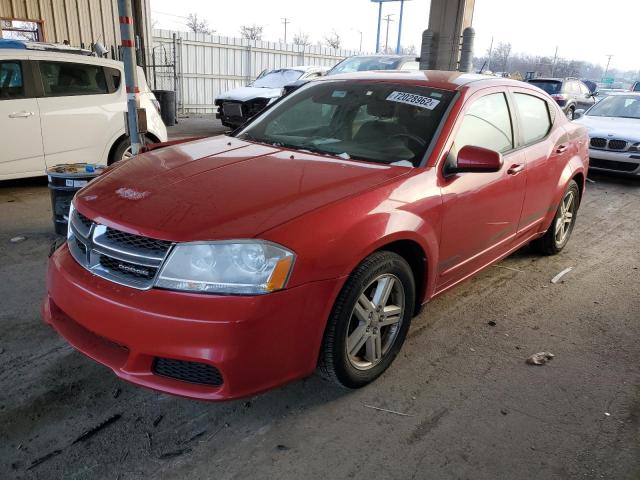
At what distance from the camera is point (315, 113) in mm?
3615

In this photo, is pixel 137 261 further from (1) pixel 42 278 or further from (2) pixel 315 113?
(1) pixel 42 278

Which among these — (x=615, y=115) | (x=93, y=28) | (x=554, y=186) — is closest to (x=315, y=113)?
(x=554, y=186)

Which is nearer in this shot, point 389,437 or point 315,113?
point 389,437

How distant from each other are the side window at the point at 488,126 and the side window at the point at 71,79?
17.2ft

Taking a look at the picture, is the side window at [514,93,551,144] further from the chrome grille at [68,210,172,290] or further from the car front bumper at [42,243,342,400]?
the chrome grille at [68,210,172,290]

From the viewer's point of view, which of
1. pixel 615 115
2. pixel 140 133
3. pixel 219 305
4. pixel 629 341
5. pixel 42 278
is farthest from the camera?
pixel 615 115

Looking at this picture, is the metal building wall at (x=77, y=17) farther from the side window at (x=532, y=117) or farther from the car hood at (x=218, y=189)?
the car hood at (x=218, y=189)

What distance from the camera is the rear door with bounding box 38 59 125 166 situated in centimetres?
630

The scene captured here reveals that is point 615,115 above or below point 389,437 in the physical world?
above

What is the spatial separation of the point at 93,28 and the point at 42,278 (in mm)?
11527

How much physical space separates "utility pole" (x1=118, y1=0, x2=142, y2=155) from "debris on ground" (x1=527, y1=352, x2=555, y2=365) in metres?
4.01

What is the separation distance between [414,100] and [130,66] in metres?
3.46

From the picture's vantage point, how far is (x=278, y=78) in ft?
46.1

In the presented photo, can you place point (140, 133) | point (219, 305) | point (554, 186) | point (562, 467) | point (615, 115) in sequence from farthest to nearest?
point (615, 115)
point (140, 133)
point (554, 186)
point (562, 467)
point (219, 305)
